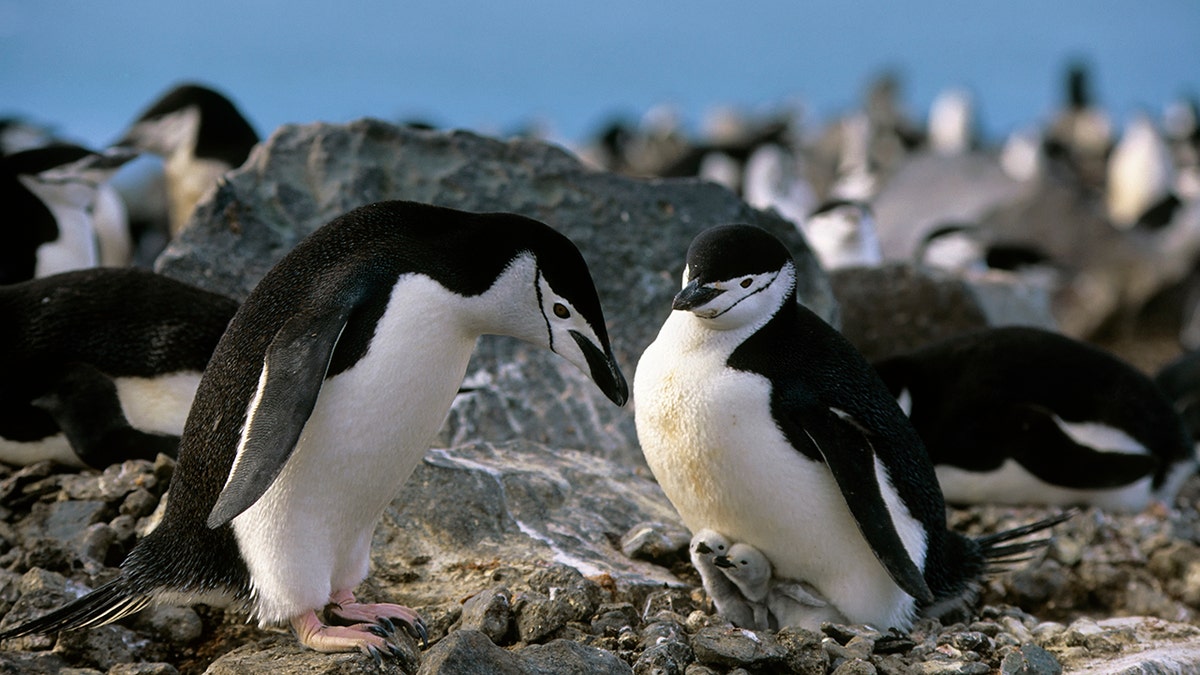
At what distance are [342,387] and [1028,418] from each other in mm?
3433

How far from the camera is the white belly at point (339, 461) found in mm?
3113

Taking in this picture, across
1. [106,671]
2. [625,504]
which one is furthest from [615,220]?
[106,671]

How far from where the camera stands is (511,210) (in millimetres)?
5488

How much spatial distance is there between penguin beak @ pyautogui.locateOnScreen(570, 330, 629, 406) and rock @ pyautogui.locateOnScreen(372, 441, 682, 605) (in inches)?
22.1

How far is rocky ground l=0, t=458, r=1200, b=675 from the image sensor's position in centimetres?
313

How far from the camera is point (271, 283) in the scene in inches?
130

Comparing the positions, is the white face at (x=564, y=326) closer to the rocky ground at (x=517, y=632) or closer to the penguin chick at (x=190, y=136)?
the rocky ground at (x=517, y=632)

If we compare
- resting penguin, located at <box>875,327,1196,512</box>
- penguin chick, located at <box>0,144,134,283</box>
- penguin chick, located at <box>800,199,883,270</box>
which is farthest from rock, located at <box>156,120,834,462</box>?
penguin chick, located at <box>800,199,883,270</box>

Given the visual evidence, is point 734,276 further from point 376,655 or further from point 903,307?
point 903,307

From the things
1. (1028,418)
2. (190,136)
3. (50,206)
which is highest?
(190,136)

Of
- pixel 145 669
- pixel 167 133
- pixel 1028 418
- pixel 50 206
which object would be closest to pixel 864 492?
pixel 145 669

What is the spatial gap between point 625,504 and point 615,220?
1.56 meters

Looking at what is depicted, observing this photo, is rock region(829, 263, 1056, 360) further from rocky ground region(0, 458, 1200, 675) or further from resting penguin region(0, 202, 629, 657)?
resting penguin region(0, 202, 629, 657)

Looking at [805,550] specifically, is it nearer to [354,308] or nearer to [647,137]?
[354,308]
